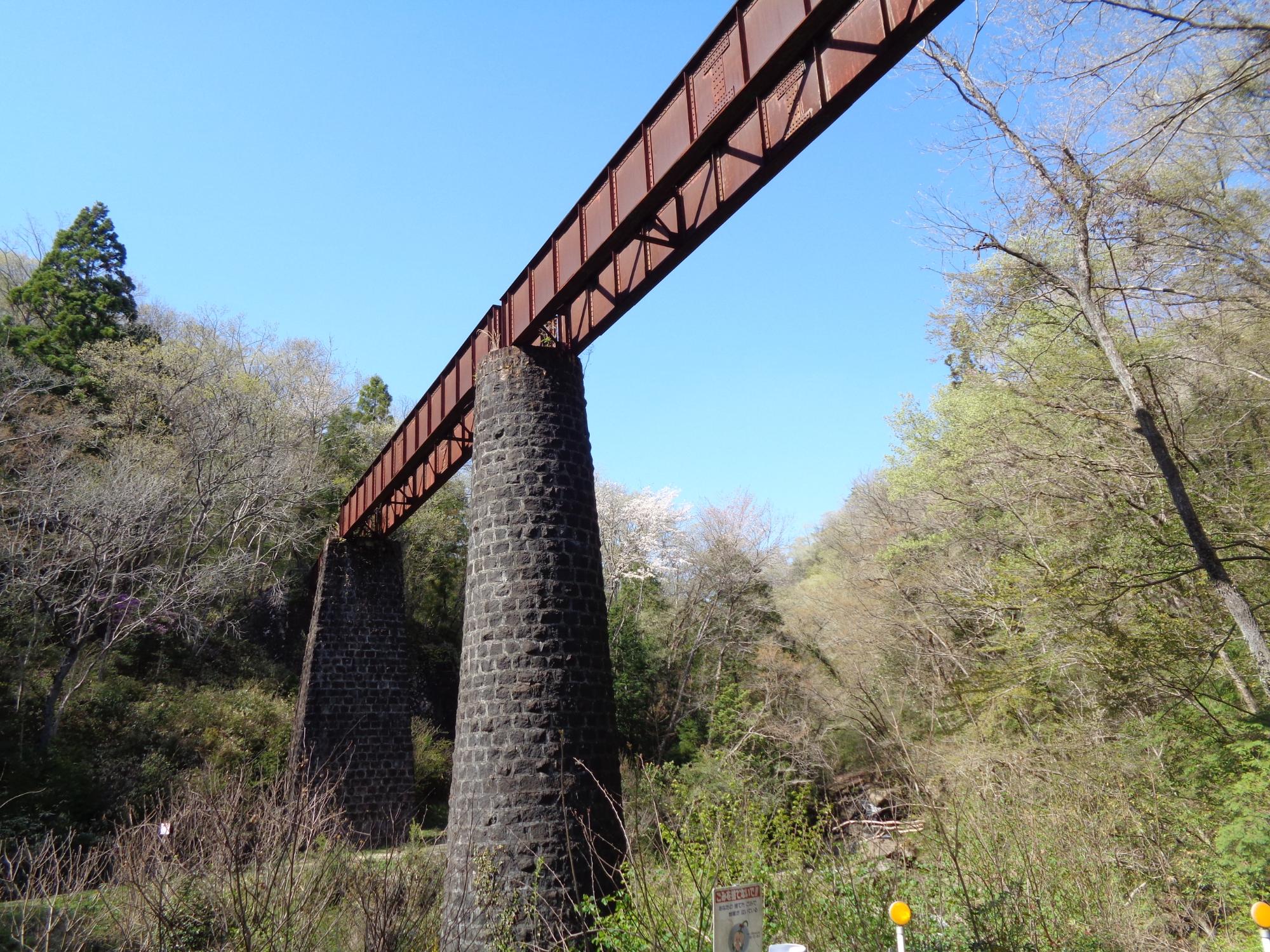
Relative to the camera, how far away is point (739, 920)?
4309mm

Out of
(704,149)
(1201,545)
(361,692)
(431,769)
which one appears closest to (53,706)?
(361,692)

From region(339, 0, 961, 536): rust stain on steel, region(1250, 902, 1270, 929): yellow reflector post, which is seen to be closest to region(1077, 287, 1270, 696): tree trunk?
region(339, 0, 961, 536): rust stain on steel

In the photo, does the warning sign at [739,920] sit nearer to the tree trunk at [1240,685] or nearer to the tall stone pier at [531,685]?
the tall stone pier at [531,685]

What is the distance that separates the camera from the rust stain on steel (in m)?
6.66

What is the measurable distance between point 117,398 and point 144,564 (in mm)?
8039

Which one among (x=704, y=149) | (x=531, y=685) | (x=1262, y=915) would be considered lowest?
(x=1262, y=915)

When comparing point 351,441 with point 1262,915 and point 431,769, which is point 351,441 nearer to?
point 431,769

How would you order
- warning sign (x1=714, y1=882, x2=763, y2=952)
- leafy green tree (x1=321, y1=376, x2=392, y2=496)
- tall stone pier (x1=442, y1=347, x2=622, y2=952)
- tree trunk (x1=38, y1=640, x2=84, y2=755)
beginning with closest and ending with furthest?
warning sign (x1=714, y1=882, x2=763, y2=952) → tall stone pier (x1=442, y1=347, x2=622, y2=952) → tree trunk (x1=38, y1=640, x2=84, y2=755) → leafy green tree (x1=321, y1=376, x2=392, y2=496)

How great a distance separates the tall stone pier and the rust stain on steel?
40.6 inches

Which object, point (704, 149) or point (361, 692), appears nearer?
point (704, 149)

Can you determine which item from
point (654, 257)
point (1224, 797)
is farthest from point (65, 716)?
point (1224, 797)

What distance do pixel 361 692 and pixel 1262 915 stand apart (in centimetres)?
1644

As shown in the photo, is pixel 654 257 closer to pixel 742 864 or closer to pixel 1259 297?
pixel 742 864

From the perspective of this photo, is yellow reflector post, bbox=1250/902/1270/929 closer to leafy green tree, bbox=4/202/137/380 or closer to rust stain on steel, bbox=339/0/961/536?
rust stain on steel, bbox=339/0/961/536
